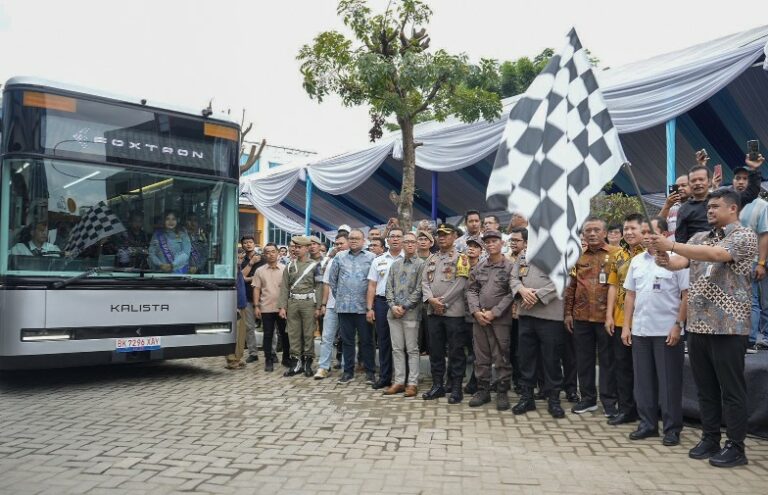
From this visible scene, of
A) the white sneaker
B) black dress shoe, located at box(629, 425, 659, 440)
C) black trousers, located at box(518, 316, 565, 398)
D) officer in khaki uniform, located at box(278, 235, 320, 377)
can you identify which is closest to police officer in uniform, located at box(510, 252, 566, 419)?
black trousers, located at box(518, 316, 565, 398)

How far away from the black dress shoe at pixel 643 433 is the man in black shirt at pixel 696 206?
1790 mm

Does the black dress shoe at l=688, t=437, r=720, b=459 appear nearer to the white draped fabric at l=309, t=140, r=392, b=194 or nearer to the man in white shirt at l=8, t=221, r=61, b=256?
the man in white shirt at l=8, t=221, r=61, b=256

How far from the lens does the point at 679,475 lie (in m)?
4.12

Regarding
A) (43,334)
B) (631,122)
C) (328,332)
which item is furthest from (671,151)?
(43,334)

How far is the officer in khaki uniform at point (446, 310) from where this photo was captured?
21.7 feet

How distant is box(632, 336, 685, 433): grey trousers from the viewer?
4.98 meters

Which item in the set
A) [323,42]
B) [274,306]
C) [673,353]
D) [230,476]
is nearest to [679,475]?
[673,353]

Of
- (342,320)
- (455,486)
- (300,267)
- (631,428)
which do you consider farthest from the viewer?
(300,267)

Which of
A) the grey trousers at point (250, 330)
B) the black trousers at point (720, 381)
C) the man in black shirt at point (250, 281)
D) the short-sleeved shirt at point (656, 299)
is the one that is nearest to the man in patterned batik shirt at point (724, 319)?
the black trousers at point (720, 381)

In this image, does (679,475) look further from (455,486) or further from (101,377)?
(101,377)

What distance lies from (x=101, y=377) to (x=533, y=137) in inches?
254

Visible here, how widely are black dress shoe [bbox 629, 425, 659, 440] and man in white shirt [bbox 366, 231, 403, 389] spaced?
9.86ft

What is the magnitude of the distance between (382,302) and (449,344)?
1.10m

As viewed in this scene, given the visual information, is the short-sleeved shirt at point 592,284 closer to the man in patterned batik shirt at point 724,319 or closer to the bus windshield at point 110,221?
the man in patterned batik shirt at point 724,319
